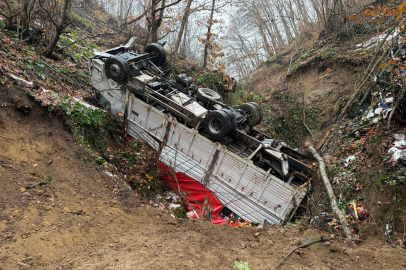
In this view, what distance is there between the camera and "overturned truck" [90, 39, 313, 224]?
626 centimetres

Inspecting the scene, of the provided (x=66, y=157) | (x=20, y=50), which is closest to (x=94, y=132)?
(x=66, y=157)

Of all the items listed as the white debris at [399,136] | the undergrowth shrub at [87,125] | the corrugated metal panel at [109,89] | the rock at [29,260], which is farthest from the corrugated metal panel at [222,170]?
the rock at [29,260]

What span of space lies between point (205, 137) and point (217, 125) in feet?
1.52

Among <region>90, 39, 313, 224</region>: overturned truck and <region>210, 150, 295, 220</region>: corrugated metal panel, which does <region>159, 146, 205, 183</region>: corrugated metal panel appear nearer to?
<region>90, 39, 313, 224</region>: overturned truck

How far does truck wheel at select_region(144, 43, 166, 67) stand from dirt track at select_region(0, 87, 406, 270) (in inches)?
162

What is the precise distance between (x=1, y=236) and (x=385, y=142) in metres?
6.72

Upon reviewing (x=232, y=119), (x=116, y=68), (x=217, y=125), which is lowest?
(x=217, y=125)

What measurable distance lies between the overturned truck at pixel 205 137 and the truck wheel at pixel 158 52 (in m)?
0.03

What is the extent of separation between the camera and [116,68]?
25.1 ft

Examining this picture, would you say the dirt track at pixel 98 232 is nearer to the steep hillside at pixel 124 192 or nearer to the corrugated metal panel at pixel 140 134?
the steep hillside at pixel 124 192

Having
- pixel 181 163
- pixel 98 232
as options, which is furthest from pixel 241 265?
pixel 181 163

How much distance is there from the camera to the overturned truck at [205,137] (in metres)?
6.26

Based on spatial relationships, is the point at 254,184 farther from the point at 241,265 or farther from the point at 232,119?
the point at 241,265

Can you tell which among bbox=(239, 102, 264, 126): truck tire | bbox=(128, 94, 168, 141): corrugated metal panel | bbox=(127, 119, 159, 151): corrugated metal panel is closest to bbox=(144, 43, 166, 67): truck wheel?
bbox=(128, 94, 168, 141): corrugated metal panel
